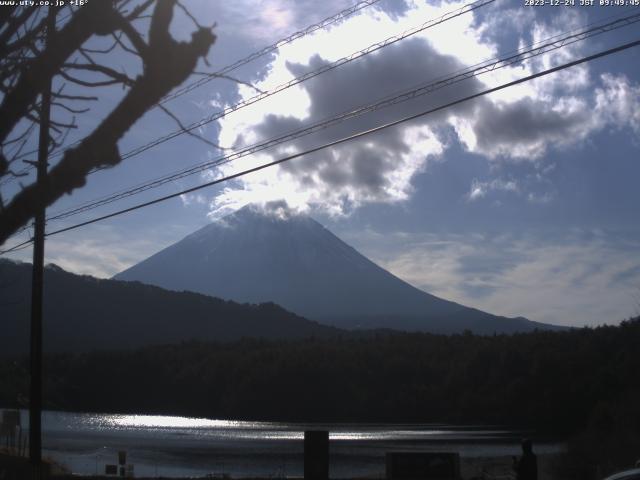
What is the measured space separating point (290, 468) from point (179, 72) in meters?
35.9

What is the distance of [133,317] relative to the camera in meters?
140

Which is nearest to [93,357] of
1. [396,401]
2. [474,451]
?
[396,401]

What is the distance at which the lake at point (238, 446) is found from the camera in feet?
125

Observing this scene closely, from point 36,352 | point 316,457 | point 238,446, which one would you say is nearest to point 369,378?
point 238,446

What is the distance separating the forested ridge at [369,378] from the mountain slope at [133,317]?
16.5m

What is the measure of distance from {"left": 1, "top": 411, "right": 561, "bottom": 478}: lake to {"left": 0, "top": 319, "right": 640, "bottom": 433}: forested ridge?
13.2 feet

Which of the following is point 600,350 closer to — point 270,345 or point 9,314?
point 270,345

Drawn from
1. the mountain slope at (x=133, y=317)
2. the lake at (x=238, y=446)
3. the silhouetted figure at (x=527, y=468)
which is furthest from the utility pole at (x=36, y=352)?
the mountain slope at (x=133, y=317)

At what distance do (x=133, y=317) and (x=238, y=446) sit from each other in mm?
90737

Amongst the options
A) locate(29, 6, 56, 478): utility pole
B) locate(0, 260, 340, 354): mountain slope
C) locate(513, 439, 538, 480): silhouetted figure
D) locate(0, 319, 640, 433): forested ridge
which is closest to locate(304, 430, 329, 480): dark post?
locate(513, 439, 538, 480): silhouetted figure

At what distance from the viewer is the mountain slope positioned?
126 metres

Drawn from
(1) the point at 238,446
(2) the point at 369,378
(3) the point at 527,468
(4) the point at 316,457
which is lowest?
(1) the point at 238,446

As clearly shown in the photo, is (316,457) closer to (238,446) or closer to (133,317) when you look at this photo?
(238,446)

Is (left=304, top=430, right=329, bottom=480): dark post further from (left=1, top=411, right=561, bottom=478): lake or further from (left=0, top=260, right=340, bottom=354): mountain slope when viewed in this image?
(left=0, top=260, right=340, bottom=354): mountain slope
